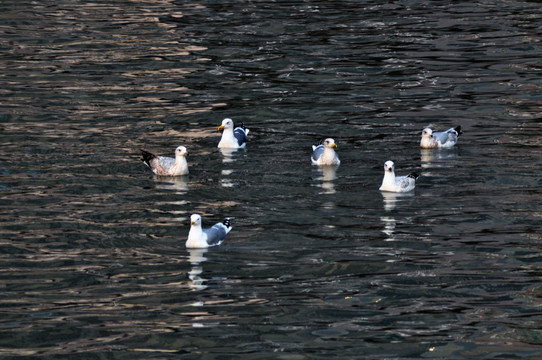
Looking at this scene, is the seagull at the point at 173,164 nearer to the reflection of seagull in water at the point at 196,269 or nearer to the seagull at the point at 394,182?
the seagull at the point at 394,182

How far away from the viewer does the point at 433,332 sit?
12.6 m

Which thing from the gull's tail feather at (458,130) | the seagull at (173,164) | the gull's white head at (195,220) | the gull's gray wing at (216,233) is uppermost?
the gull's tail feather at (458,130)

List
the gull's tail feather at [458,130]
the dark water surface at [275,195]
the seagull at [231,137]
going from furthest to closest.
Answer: the gull's tail feather at [458,130]
the seagull at [231,137]
the dark water surface at [275,195]

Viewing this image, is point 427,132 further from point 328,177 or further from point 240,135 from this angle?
point 240,135

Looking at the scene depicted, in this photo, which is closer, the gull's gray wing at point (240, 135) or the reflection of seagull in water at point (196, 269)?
the reflection of seagull in water at point (196, 269)

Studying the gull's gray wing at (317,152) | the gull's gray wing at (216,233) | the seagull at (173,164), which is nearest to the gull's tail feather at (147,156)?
the seagull at (173,164)

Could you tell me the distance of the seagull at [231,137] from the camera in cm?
2281

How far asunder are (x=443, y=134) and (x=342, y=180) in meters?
3.20

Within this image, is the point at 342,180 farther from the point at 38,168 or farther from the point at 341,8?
the point at 341,8

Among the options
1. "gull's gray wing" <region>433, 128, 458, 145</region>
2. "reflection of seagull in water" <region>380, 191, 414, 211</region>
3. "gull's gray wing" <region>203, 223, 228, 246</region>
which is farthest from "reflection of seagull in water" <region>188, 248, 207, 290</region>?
"gull's gray wing" <region>433, 128, 458, 145</region>

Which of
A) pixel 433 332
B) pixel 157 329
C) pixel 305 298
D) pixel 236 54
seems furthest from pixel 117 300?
pixel 236 54

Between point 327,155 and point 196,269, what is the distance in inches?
250

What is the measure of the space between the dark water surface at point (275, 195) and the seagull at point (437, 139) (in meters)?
0.26

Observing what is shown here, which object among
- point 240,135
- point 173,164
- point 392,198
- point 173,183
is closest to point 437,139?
point 392,198
